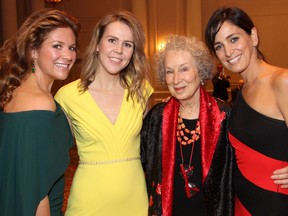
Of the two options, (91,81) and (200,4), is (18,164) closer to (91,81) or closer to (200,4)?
(91,81)

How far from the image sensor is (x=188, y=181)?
215 centimetres

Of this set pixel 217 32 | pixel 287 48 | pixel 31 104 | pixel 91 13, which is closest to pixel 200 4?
pixel 287 48

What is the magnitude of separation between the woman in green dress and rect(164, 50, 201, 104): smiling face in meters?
0.67

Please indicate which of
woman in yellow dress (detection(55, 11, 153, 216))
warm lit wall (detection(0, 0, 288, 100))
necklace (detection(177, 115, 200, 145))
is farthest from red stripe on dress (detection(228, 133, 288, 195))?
warm lit wall (detection(0, 0, 288, 100))

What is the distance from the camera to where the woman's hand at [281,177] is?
1843mm

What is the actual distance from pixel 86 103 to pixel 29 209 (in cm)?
79

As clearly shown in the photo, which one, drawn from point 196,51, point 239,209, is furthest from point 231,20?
point 239,209

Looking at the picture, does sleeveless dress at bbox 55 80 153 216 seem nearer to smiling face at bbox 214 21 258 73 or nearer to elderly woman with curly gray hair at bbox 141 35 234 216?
elderly woman with curly gray hair at bbox 141 35 234 216

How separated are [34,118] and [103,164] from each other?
63cm

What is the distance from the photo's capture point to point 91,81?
231 centimetres

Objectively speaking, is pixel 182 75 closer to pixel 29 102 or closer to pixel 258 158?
pixel 258 158

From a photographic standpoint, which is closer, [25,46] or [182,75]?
[25,46]

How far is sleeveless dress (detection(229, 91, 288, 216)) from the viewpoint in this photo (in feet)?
6.03

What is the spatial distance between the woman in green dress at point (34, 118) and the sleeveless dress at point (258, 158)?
3.51ft
